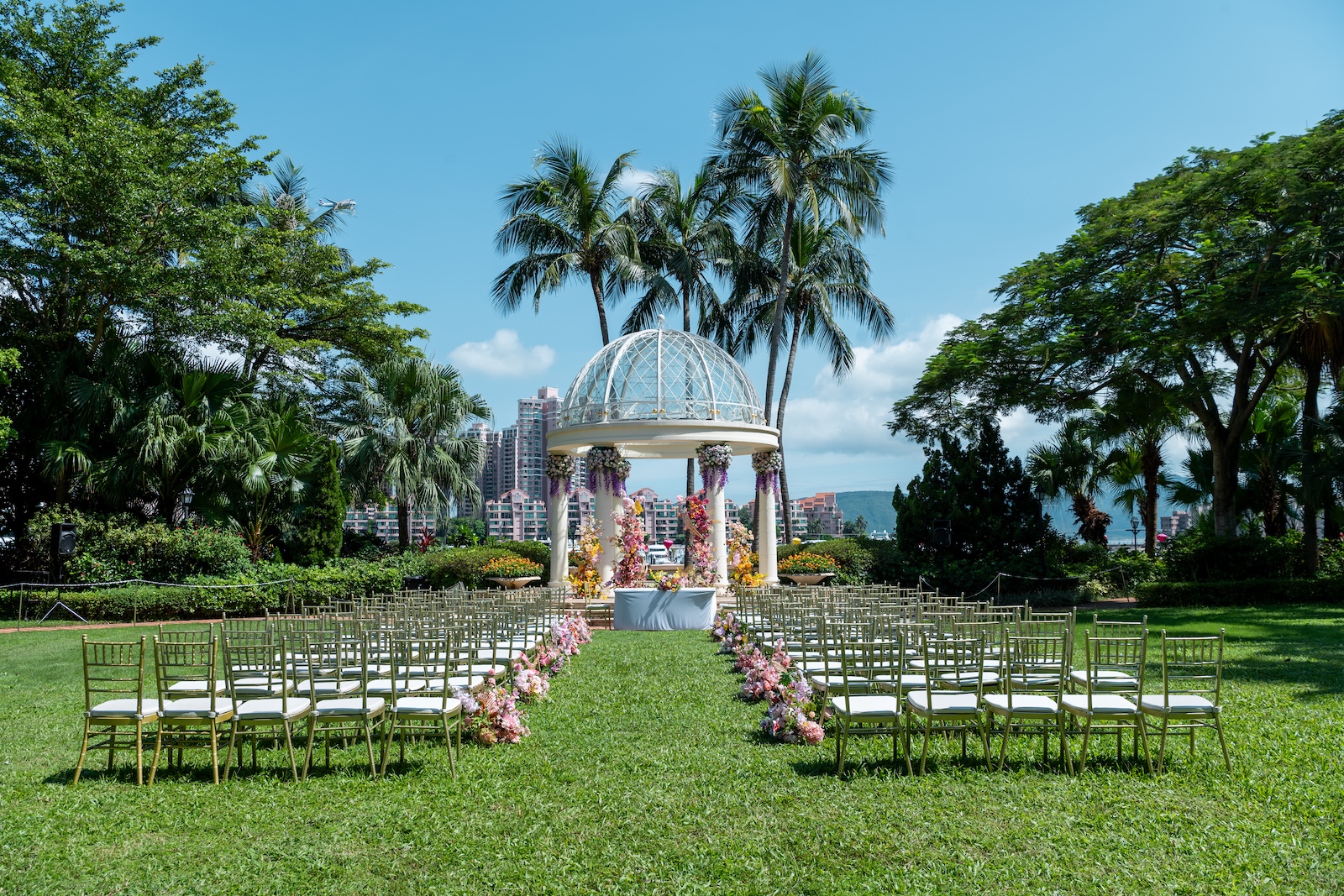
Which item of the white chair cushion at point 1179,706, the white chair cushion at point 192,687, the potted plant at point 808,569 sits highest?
the white chair cushion at point 1179,706

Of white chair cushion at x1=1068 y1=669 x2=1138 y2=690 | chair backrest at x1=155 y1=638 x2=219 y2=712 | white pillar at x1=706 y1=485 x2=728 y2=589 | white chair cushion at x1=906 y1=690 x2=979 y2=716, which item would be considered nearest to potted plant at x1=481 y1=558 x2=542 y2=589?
white pillar at x1=706 y1=485 x2=728 y2=589

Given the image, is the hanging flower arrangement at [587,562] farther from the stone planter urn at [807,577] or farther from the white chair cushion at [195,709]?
the white chair cushion at [195,709]

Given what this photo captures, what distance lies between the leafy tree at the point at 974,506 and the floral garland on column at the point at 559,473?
32.6 ft

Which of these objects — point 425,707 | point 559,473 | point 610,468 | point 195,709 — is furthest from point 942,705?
point 559,473

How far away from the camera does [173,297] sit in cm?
2408

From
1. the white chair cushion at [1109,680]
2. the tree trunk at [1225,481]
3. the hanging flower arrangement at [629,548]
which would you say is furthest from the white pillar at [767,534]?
the white chair cushion at [1109,680]

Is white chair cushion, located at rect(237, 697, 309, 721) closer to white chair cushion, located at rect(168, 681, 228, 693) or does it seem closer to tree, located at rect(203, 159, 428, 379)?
white chair cushion, located at rect(168, 681, 228, 693)

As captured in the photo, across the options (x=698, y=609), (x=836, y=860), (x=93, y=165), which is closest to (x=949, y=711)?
(x=836, y=860)

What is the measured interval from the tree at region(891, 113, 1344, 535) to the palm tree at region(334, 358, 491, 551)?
1529cm

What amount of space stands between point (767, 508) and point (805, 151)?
36.5ft

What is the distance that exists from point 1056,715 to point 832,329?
27.0 metres

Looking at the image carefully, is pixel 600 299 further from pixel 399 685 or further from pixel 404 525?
pixel 399 685

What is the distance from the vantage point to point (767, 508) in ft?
76.8

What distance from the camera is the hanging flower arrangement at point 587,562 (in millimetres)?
21812
